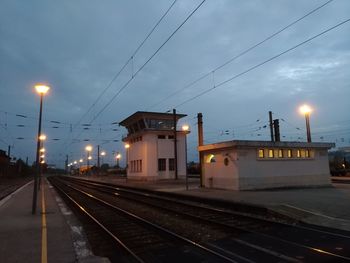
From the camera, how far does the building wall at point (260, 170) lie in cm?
2583

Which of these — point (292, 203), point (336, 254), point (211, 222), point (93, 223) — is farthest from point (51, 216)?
point (336, 254)

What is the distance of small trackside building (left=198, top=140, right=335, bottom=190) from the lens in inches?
1018

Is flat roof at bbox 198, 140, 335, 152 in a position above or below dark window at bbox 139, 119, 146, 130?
below

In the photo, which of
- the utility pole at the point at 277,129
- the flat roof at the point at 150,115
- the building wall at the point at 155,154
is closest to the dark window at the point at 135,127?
the flat roof at the point at 150,115

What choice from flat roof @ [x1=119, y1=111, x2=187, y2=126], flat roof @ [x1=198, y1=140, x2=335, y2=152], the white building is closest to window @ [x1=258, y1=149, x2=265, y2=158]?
flat roof @ [x1=198, y1=140, x2=335, y2=152]

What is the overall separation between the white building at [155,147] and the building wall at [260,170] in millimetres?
20479

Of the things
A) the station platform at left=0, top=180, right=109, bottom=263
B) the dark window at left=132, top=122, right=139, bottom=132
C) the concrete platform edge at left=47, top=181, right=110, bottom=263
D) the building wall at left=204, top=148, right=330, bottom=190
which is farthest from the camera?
the dark window at left=132, top=122, right=139, bottom=132

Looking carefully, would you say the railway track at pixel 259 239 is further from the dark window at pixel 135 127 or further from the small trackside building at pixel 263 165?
the dark window at pixel 135 127

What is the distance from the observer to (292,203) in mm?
16906

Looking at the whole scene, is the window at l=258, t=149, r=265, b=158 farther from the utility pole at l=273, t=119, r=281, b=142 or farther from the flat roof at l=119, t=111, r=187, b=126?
the flat roof at l=119, t=111, r=187, b=126

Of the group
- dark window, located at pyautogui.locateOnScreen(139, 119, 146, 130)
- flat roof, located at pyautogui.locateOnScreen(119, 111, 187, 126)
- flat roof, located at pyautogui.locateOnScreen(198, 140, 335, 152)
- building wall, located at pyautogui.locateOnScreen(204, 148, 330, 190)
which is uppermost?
flat roof, located at pyautogui.locateOnScreen(119, 111, 187, 126)

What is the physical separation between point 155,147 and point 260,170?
83.0ft

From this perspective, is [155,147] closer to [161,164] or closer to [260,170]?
[161,164]

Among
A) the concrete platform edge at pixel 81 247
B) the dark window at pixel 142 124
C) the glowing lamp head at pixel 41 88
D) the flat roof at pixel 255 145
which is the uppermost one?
the dark window at pixel 142 124
